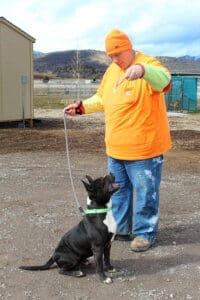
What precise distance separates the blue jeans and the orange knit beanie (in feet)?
3.56

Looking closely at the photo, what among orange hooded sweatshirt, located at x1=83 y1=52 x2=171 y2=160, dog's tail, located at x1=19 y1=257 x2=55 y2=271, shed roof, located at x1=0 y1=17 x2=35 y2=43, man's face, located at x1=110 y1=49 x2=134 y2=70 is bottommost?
dog's tail, located at x1=19 y1=257 x2=55 y2=271

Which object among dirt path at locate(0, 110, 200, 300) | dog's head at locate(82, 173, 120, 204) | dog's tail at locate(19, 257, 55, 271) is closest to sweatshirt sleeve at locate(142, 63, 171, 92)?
dog's head at locate(82, 173, 120, 204)

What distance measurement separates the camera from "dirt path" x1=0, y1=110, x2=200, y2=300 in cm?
466

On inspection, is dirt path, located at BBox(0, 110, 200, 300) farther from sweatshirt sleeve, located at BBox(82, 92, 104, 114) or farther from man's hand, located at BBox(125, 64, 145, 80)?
man's hand, located at BBox(125, 64, 145, 80)

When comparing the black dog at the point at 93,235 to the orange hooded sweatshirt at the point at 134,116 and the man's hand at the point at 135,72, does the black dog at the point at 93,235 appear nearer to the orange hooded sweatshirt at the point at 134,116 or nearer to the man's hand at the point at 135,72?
the orange hooded sweatshirt at the point at 134,116

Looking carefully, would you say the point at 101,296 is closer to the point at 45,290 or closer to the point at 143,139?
the point at 45,290

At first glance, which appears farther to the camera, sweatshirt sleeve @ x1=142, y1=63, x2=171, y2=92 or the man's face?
the man's face

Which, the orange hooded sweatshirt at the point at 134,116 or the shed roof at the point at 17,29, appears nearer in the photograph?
the orange hooded sweatshirt at the point at 134,116

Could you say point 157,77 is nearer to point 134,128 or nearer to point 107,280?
point 134,128

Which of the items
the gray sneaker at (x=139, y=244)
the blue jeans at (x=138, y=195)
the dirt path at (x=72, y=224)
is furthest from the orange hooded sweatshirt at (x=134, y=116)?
the dirt path at (x=72, y=224)

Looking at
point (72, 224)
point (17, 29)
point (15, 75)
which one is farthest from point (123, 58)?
point (15, 75)

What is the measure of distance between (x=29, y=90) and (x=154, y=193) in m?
13.4

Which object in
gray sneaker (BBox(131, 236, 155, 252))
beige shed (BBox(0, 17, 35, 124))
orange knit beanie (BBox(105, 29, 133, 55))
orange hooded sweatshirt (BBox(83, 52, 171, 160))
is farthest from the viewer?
beige shed (BBox(0, 17, 35, 124))

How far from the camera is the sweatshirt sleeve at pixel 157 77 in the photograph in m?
4.70
